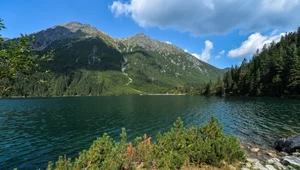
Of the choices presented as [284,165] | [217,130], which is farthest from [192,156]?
[284,165]

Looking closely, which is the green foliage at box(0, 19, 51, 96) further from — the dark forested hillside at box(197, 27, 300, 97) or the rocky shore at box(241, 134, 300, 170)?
the dark forested hillside at box(197, 27, 300, 97)

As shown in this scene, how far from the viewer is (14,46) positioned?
9.02 meters

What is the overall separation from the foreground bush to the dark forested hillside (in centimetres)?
11640

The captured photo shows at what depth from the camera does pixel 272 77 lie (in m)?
132

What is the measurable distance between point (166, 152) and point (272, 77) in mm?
143327

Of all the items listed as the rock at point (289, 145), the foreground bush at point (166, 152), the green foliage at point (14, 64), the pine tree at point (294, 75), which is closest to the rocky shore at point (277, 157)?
the rock at point (289, 145)

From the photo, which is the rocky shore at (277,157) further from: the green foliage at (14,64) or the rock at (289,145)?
the green foliage at (14,64)

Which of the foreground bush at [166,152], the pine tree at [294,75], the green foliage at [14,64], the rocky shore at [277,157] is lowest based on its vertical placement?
the rocky shore at [277,157]

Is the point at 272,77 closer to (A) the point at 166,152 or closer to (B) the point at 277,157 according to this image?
(B) the point at 277,157

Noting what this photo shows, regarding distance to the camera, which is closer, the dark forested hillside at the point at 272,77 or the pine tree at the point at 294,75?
the pine tree at the point at 294,75

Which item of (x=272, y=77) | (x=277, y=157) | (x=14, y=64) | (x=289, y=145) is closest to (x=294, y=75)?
(x=272, y=77)

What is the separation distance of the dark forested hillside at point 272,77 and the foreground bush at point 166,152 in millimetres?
116402

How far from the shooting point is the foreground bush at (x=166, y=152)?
1264 centimetres

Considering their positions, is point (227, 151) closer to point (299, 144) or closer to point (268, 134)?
point (299, 144)
